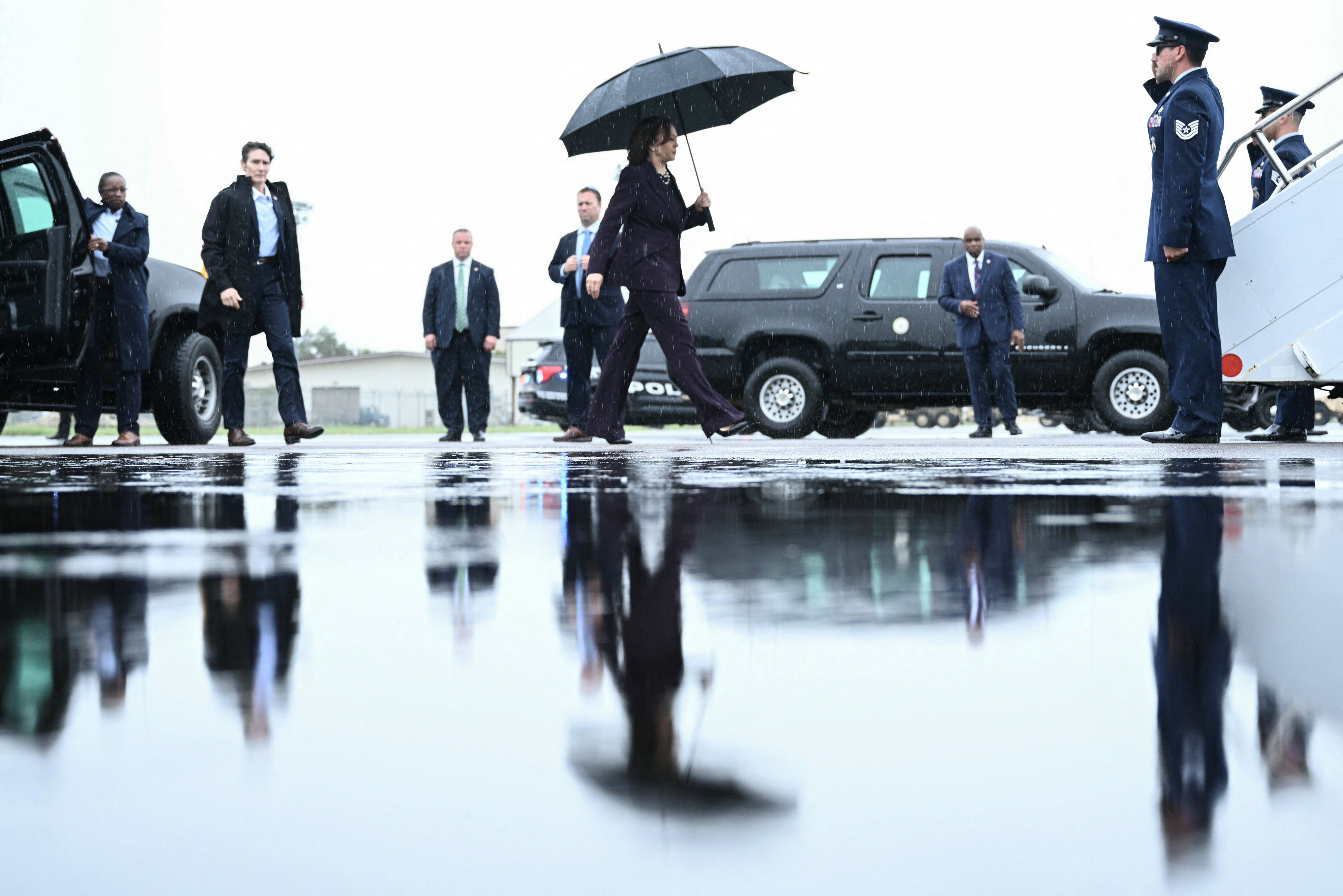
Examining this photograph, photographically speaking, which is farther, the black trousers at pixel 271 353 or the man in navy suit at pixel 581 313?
the man in navy suit at pixel 581 313

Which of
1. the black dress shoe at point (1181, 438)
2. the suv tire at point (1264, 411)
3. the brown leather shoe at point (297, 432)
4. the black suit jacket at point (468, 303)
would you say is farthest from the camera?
the suv tire at point (1264, 411)

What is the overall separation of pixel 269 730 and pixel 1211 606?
1.33 meters

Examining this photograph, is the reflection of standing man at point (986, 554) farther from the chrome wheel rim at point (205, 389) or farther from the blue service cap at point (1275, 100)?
the chrome wheel rim at point (205, 389)

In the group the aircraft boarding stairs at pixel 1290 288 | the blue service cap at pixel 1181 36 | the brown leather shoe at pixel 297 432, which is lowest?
the brown leather shoe at pixel 297 432

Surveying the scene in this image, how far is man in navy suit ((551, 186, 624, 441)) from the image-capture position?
11023mm

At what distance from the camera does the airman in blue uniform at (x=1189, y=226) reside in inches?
310

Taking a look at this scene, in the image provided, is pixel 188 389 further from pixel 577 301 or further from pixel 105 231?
pixel 577 301

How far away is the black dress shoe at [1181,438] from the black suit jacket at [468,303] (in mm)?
5727

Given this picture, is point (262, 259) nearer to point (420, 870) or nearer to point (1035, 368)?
point (1035, 368)

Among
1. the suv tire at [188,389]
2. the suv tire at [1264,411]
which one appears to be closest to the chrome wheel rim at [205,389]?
the suv tire at [188,389]

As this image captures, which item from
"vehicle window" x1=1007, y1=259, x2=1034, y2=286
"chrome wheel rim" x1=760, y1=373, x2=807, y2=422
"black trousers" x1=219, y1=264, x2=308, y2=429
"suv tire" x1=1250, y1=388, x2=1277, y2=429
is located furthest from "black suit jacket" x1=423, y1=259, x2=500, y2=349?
"suv tire" x1=1250, y1=388, x2=1277, y2=429

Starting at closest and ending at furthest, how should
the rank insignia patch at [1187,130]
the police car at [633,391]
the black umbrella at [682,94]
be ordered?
1. the rank insignia patch at [1187,130]
2. the black umbrella at [682,94]
3. the police car at [633,391]

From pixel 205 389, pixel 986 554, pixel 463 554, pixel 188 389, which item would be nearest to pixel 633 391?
pixel 205 389

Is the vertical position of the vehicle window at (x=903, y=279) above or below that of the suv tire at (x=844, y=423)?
above
